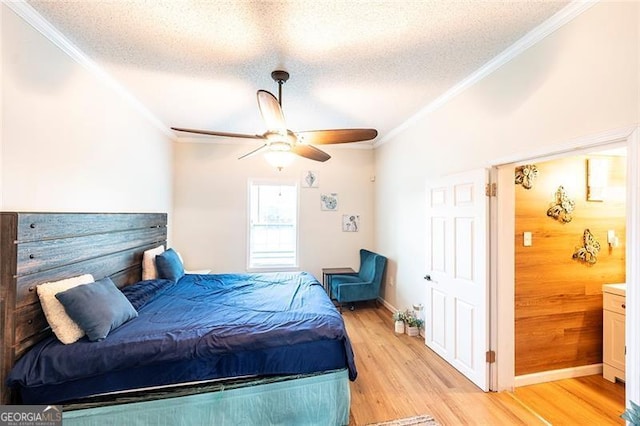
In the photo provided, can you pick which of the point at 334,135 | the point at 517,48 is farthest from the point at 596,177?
the point at 334,135

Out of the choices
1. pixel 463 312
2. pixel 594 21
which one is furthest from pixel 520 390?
pixel 594 21

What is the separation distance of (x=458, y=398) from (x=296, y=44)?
10.3 feet

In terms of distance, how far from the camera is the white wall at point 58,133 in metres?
1.70

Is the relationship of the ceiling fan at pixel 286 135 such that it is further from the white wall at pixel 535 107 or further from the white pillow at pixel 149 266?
the white pillow at pixel 149 266

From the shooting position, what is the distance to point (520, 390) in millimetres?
2426

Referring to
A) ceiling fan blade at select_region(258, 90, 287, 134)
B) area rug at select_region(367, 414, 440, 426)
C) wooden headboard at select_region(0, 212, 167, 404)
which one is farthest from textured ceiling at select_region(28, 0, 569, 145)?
area rug at select_region(367, 414, 440, 426)

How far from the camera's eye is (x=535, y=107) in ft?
6.54

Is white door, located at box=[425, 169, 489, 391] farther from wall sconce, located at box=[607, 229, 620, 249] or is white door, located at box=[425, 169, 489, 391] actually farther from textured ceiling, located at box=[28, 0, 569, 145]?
wall sconce, located at box=[607, 229, 620, 249]

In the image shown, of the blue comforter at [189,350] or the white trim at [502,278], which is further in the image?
the white trim at [502,278]

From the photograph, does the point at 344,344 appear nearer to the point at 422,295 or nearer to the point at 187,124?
the point at 422,295

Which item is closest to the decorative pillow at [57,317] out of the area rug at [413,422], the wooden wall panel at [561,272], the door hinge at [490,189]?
the area rug at [413,422]

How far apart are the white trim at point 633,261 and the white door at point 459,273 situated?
0.93 m

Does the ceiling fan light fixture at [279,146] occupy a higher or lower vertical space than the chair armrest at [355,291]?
higher

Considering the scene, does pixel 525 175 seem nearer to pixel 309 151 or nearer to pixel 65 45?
pixel 309 151
